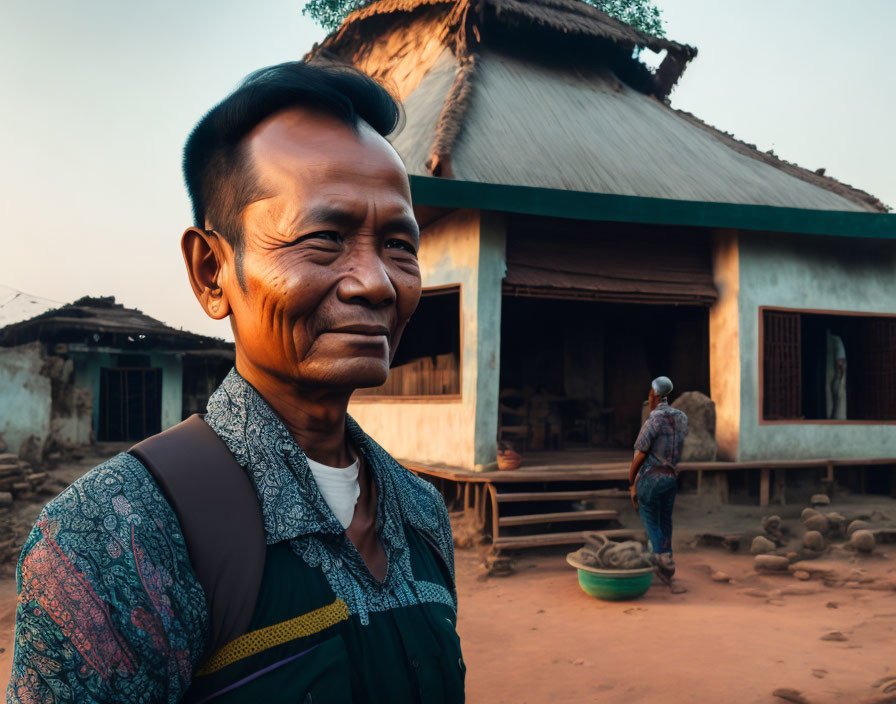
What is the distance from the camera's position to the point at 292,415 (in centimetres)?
109

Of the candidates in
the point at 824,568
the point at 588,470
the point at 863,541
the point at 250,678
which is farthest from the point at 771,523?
the point at 250,678

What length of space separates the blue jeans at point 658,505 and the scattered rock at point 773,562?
1.26 metres

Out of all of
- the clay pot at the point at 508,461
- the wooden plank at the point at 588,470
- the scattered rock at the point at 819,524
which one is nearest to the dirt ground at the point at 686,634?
the scattered rock at the point at 819,524

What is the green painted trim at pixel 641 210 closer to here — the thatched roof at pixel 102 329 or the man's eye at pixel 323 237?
the man's eye at pixel 323 237

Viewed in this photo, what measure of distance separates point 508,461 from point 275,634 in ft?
24.5

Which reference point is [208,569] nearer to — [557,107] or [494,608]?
[494,608]

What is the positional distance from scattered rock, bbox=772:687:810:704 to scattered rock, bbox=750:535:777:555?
3952 mm

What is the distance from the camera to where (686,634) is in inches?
207

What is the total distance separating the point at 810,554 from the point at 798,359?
302 centimetres

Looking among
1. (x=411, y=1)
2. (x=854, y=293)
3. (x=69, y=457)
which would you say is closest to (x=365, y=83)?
(x=854, y=293)

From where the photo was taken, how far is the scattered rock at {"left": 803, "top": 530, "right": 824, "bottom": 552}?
775cm

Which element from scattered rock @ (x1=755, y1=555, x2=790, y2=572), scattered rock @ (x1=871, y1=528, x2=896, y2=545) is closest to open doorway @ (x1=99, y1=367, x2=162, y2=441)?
scattered rock @ (x1=755, y1=555, x2=790, y2=572)

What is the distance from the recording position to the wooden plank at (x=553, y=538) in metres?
7.61

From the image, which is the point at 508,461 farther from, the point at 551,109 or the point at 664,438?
the point at 551,109
